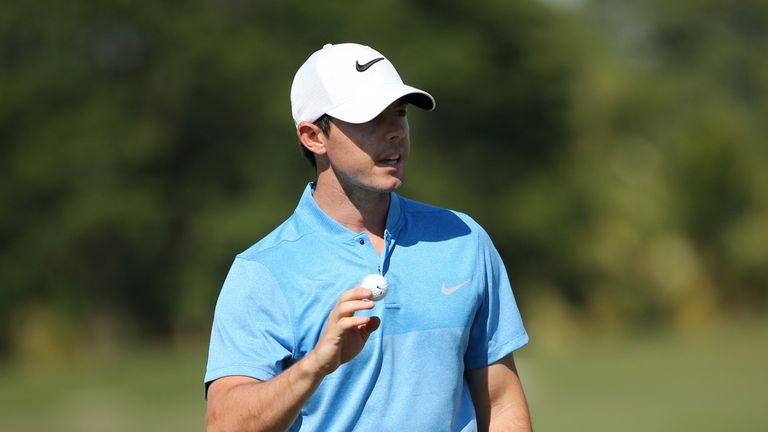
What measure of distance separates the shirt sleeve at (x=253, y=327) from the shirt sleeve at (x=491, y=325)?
0.56 metres

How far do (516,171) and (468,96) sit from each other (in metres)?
3.61

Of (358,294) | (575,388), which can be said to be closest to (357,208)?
(358,294)

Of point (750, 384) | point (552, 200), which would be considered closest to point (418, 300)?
point (750, 384)

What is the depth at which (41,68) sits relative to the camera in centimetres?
3547

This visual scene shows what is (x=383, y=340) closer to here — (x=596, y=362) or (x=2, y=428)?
(x=2, y=428)

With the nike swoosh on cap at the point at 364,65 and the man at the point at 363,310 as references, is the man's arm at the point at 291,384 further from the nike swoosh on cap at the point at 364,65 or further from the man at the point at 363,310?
the nike swoosh on cap at the point at 364,65

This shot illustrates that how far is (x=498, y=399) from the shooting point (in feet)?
13.2

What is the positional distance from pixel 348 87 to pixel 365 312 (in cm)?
62

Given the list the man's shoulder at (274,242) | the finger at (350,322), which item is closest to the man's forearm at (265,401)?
the finger at (350,322)

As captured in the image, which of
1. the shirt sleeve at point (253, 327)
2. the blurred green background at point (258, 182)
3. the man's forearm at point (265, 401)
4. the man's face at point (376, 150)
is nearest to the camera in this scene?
the man's forearm at point (265, 401)

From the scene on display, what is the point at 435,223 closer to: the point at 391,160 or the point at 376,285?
the point at 391,160

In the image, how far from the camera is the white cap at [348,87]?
381 centimetres

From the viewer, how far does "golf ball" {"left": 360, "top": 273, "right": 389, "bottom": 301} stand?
344cm

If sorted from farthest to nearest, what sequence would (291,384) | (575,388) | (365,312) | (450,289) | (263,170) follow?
(263,170), (575,388), (450,289), (365,312), (291,384)
